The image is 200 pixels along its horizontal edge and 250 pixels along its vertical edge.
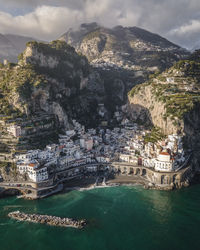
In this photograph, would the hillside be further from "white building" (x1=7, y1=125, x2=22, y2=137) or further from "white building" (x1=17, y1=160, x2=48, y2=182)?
"white building" (x1=17, y1=160, x2=48, y2=182)

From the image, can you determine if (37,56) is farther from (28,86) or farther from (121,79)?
(121,79)

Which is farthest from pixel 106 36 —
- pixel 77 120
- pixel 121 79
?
pixel 77 120

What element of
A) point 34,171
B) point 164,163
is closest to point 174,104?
point 164,163

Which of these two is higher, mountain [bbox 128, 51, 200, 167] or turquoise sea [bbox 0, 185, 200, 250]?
mountain [bbox 128, 51, 200, 167]

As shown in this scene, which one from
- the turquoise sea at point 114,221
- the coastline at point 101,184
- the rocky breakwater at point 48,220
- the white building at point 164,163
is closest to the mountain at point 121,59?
the white building at point 164,163

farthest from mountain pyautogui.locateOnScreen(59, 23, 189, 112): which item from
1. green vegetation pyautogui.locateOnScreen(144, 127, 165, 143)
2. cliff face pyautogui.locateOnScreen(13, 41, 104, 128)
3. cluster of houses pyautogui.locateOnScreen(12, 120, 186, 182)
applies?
cluster of houses pyautogui.locateOnScreen(12, 120, 186, 182)
